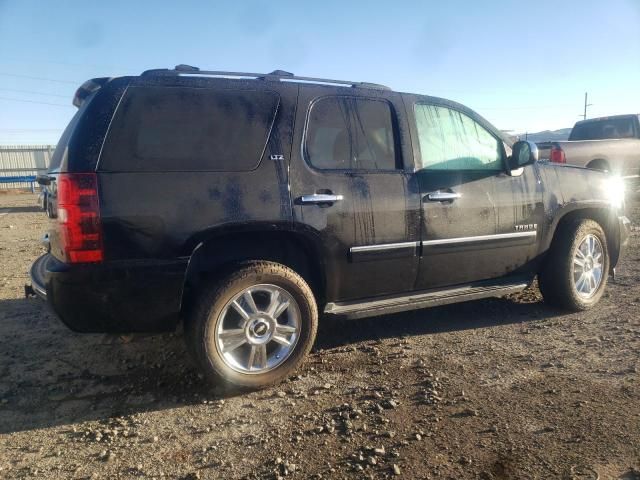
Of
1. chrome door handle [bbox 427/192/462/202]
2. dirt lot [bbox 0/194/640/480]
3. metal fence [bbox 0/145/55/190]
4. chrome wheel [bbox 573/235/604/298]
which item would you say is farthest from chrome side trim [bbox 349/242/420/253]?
metal fence [bbox 0/145/55/190]

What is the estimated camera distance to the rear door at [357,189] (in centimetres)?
328

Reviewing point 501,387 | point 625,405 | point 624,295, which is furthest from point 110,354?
point 624,295

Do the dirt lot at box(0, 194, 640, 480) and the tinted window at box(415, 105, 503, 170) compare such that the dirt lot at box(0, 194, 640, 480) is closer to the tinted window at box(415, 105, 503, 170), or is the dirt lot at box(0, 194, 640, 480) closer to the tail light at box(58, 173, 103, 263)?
the tail light at box(58, 173, 103, 263)

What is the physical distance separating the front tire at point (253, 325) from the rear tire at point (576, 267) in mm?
2434

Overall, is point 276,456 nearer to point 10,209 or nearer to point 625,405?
point 625,405

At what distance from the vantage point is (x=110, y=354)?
3713 millimetres

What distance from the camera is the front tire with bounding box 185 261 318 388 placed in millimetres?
2980

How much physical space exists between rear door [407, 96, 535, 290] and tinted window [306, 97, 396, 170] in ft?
0.83

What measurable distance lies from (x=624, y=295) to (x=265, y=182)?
157 inches

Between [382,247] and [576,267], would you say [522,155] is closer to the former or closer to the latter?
[576,267]

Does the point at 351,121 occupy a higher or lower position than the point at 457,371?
higher

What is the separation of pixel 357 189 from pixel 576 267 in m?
2.42

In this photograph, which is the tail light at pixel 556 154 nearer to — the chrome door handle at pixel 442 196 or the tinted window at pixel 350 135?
the chrome door handle at pixel 442 196

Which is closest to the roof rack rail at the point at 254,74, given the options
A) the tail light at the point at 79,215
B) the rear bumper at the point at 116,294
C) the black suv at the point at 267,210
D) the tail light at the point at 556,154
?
the black suv at the point at 267,210
